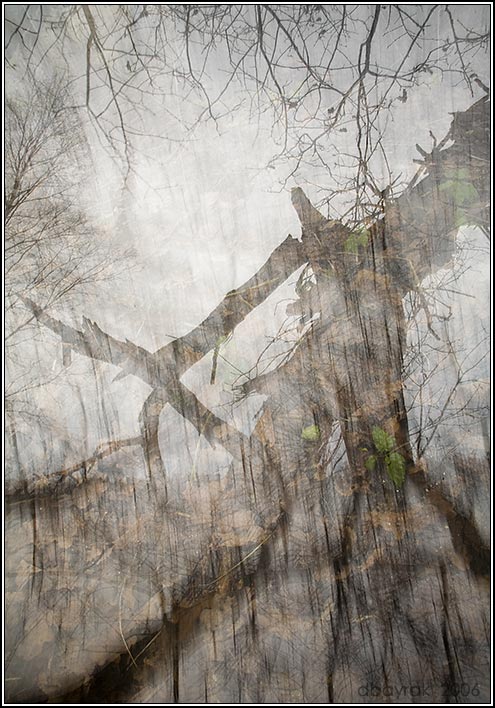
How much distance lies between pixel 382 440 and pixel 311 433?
0.18 m

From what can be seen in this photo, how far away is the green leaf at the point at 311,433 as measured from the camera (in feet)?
3.86

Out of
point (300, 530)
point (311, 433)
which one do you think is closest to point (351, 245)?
point (311, 433)

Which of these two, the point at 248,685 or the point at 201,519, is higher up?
the point at 201,519

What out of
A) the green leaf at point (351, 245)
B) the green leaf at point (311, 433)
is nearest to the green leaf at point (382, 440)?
the green leaf at point (311, 433)

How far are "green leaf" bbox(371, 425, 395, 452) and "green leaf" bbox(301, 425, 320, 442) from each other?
141 millimetres

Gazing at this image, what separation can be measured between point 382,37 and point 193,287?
813 mm

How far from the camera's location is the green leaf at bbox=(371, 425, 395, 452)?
1.17 meters

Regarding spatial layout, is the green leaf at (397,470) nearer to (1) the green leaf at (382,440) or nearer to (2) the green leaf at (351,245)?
(1) the green leaf at (382,440)

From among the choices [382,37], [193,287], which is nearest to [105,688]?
[193,287]

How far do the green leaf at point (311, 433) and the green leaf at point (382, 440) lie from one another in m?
0.14

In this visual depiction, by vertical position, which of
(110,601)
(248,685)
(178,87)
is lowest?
(248,685)

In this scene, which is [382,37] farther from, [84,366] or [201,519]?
[201,519]

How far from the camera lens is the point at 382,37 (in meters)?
1.20

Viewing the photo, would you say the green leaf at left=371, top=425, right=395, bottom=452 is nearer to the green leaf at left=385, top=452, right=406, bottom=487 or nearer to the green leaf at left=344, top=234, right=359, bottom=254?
the green leaf at left=385, top=452, right=406, bottom=487
